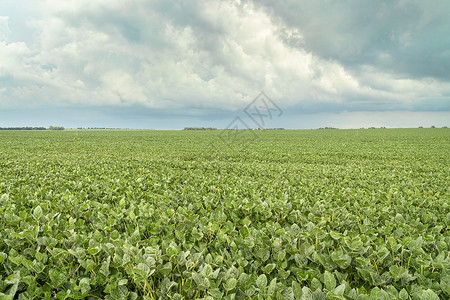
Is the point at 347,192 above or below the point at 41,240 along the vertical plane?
below

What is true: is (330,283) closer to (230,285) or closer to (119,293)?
(230,285)

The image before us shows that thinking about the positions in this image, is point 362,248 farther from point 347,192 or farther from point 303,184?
point 303,184

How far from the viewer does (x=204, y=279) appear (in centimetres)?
193

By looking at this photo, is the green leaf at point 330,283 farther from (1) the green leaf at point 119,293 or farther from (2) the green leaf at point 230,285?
(1) the green leaf at point 119,293

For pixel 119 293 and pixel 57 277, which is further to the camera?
pixel 57 277

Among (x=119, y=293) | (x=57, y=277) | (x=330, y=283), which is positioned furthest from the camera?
(x=57, y=277)

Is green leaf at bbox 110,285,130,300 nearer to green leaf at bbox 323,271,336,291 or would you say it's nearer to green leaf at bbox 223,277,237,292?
green leaf at bbox 223,277,237,292

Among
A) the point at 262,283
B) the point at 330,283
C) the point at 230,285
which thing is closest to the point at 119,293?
the point at 230,285

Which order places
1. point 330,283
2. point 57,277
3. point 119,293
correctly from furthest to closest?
point 57,277
point 119,293
point 330,283

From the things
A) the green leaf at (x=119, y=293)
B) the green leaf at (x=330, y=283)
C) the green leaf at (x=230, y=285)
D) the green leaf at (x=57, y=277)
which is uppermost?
the green leaf at (x=330, y=283)

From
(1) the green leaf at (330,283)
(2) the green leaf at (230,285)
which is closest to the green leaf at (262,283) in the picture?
(2) the green leaf at (230,285)

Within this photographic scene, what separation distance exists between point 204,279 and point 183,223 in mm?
1226

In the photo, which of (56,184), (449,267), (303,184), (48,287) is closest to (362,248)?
(449,267)

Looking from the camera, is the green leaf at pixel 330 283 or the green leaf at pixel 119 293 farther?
the green leaf at pixel 119 293
